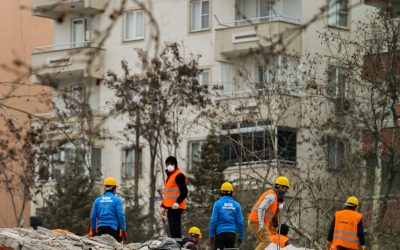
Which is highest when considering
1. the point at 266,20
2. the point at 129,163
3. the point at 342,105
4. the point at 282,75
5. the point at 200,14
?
→ the point at 200,14

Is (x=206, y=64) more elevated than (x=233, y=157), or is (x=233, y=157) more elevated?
(x=206, y=64)

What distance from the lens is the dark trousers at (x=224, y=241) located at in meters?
25.5

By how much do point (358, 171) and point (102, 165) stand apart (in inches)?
666

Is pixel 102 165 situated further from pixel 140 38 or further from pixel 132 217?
pixel 132 217

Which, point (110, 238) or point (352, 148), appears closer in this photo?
point (110, 238)

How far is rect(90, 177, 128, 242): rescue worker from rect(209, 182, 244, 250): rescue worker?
66.8 inches

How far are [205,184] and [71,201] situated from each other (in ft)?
26.2

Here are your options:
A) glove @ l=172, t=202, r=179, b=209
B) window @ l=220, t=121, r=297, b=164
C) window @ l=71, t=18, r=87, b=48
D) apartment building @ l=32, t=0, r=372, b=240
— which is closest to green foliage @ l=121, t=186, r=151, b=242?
apartment building @ l=32, t=0, r=372, b=240

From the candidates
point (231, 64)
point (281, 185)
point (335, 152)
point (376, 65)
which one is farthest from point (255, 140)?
point (281, 185)

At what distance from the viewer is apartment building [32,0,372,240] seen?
42125mm

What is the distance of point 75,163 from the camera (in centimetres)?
5044

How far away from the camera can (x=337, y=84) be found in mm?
40719

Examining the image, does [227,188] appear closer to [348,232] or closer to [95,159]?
[348,232]

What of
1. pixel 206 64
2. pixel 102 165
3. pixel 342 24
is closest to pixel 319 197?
Answer: pixel 342 24
